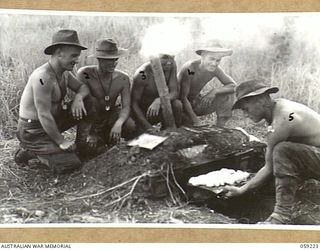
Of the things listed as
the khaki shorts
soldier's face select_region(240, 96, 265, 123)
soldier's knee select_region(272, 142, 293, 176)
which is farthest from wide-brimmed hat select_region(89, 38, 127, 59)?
soldier's knee select_region(272, 142, 293, 176)

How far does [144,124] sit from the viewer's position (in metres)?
1.30

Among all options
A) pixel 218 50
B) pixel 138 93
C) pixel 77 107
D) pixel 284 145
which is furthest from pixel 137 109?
pixel 284 145

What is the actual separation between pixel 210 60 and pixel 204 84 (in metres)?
0.06

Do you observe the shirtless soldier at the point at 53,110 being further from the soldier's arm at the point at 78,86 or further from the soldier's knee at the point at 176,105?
the soldier's knee at the point at 176,105

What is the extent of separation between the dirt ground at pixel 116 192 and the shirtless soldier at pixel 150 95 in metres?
0.06

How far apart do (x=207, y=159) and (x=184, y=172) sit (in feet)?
0.21

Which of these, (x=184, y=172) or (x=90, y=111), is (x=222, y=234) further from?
(x=90, y=111)

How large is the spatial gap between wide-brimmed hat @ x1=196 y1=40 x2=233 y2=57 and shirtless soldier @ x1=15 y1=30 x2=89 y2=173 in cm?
→ 29

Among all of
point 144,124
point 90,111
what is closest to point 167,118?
point 144,124

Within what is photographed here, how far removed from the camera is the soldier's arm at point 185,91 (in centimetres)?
131

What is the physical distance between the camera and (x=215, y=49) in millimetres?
1304

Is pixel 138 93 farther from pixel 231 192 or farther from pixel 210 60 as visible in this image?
pixel 231 192

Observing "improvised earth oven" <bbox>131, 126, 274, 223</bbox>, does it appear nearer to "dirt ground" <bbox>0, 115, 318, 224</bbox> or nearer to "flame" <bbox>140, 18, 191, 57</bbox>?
"dirt ground" <bbox>0, 115, 318, 224</bbox>

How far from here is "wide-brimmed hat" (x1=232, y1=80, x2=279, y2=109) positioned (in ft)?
4.23
